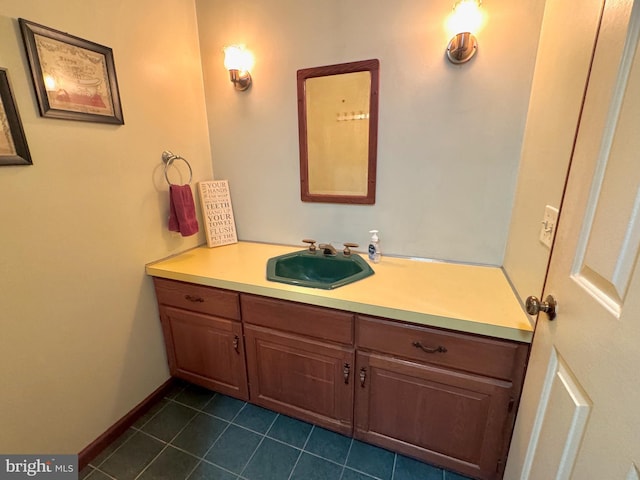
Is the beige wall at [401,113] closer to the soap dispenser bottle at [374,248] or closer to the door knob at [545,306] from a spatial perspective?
the soap dispenser bottle at [374,248]

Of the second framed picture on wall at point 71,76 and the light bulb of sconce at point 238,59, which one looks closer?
the second framed picture on wall at point 71,76

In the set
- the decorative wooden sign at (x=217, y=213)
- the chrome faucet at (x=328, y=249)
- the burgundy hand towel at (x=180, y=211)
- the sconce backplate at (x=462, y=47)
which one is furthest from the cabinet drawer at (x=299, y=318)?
the sconce backplate at (x=462, y=47)

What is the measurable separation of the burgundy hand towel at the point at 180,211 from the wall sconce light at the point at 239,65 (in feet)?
2.31

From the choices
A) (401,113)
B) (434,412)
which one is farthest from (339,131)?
(434,412)

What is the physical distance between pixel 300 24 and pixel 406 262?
1431 millimetres

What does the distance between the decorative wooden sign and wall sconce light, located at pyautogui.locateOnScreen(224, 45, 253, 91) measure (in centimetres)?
62

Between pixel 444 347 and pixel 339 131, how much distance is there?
121cm

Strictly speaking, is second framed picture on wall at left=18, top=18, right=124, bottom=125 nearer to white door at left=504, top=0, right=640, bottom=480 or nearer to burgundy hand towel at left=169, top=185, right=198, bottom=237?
burgundy hand towel at left=169, top=185, right=198, bottom=237

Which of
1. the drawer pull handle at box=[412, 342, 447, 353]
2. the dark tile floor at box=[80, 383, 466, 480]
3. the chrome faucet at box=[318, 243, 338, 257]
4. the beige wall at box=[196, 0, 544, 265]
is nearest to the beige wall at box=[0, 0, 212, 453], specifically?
the dark tile floor at box=[80, 383, 466, 480]

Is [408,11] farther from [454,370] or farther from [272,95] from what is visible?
[454,370]

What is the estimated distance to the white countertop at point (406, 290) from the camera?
105 cm

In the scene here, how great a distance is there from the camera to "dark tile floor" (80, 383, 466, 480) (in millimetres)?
1302

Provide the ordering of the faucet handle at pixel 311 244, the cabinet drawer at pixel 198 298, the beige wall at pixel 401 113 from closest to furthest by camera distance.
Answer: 1. the beige wall at pixel 401 113
2. the cabinet drawer at pixel 198 298
3. the faucet handle at pixel 311 244

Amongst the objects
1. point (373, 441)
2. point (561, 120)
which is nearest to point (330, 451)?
point (373, 441)
